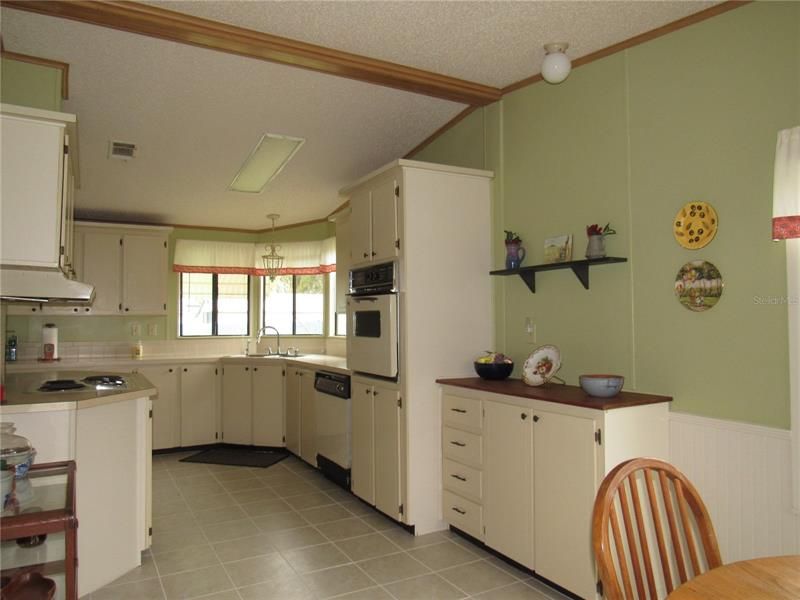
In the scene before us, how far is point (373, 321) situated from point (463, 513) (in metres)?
1.28

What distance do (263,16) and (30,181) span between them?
4.21 feet

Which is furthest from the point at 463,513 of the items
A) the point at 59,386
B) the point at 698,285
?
the point at 59,386

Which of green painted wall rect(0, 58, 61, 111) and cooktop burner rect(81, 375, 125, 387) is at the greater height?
green painted wall rect(0, 58, 61, 111)

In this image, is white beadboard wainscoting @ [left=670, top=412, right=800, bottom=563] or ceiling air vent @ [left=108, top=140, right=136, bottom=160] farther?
ceiling air vent @ [left=108, top=140, right=136, bottom=160]

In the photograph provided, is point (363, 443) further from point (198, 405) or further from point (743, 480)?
point (198, 405)

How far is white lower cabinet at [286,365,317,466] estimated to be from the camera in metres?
4.90

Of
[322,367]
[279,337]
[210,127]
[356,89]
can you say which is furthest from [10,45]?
[279,337]

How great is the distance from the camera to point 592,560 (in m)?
2.41

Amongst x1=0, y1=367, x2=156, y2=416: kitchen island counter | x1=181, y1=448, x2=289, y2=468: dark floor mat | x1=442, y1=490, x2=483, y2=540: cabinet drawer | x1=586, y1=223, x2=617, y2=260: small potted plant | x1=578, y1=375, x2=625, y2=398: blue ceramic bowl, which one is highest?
x1=586, y1=223, x2=617, y2=260: small potted plant

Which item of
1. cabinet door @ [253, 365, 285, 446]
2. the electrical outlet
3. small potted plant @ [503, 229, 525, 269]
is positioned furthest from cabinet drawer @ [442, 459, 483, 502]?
cabinet door @ [253, 365, 285, 446]

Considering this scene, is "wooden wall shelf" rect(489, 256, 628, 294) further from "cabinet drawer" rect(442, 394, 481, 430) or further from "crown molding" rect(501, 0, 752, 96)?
"crown molding" rect(501, 0, 752, 96)

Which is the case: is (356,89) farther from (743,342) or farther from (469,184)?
(743,342)

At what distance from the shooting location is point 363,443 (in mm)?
3885

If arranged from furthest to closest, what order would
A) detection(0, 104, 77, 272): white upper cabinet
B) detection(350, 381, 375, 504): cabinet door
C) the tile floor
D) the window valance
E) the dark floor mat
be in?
the window valance
the dark floor mat
detection(350, 381, 375, 504): cabinet door
the tile floor
detection(0, 104, 77, 272): white upper cabinet
